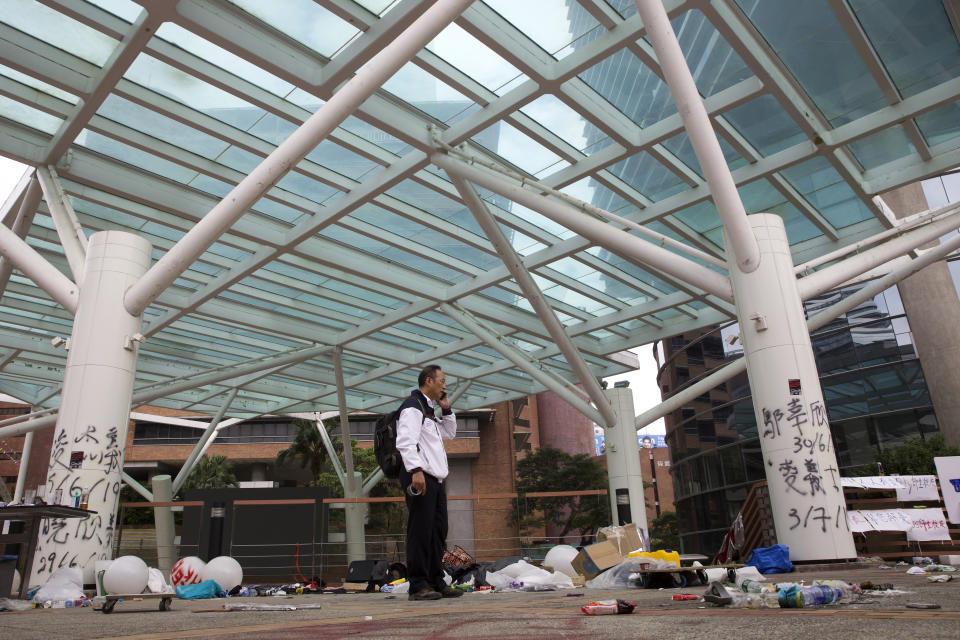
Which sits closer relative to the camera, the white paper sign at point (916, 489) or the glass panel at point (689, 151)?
the white paper sign at point (916, 489)

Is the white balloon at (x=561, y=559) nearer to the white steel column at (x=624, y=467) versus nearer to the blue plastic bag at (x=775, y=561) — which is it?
the blue plastic bag at (x=775, y=561)

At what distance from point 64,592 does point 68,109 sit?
8.14 meters

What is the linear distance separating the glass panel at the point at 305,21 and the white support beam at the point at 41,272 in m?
4.75

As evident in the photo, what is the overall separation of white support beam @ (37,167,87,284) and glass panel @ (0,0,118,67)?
265 centimetres

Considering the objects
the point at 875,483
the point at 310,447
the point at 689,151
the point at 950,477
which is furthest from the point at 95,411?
the point at 310,447

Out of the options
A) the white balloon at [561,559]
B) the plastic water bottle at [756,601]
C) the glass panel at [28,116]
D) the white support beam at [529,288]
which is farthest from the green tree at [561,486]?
the plastic water bottle at [756,601]

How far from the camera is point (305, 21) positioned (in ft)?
33.1

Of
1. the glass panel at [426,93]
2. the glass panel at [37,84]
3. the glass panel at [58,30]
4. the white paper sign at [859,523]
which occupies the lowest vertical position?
the white paper sign at [859,523]

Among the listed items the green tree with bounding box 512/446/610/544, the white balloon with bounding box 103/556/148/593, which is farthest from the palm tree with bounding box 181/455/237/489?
the white balloon with bounding box 103/556/148/593

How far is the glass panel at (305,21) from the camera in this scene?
9.86 meters

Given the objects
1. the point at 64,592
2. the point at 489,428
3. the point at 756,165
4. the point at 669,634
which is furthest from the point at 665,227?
the point at 489,428

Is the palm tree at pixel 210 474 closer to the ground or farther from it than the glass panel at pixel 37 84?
closer to the ground

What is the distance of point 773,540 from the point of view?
1162cm

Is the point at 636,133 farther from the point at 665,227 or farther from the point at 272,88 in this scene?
the point at 272,88
